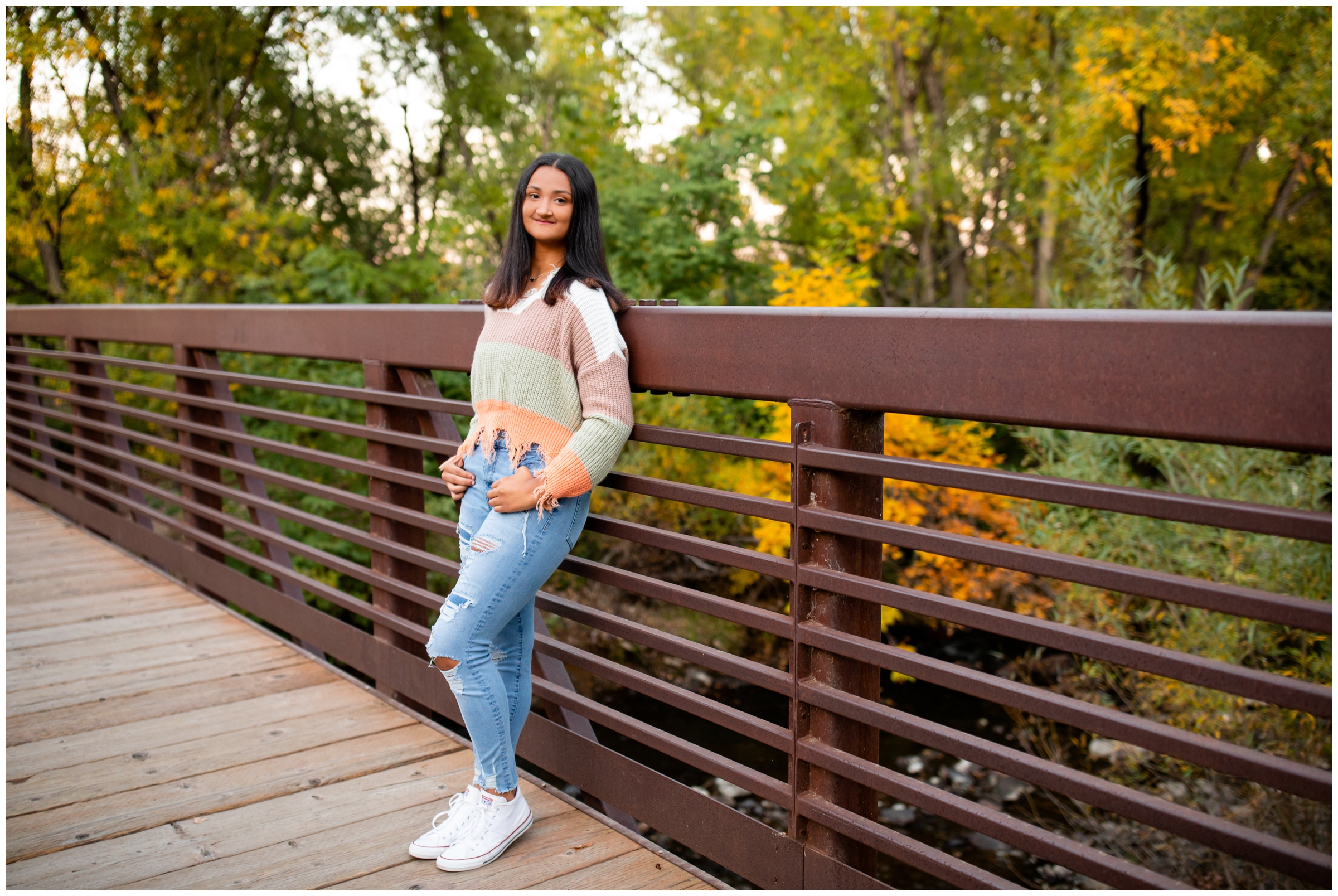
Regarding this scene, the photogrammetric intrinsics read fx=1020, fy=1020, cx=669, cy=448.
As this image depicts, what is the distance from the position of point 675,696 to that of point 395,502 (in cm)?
133

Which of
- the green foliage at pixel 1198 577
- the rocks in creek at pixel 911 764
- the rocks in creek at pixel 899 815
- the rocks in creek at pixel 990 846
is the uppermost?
the green foliage at pixel 1198 577

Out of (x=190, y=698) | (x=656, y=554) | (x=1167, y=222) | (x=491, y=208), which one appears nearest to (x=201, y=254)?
(x=491, y=208)

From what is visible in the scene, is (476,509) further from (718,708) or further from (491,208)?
(491,208)

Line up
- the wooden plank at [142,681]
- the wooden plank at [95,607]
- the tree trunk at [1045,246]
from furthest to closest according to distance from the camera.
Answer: the tree trunk at [1045,246] → the wooden plank at [95,607] → the wooden plank at [142,681]

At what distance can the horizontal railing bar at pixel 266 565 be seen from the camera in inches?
125

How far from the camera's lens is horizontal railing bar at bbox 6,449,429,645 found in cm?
316

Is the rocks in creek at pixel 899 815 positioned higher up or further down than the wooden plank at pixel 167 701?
further down

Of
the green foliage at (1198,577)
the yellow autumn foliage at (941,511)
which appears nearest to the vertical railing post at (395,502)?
the green foliage at (1198,577)

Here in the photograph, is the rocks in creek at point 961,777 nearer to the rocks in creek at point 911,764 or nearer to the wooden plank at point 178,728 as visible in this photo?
the rocks in creek at point 911,764

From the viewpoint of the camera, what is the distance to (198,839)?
2.39m

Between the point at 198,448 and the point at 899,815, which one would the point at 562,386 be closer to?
the point at 198,448

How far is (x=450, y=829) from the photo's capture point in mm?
2295

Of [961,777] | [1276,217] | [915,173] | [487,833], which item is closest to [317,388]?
[487,833]

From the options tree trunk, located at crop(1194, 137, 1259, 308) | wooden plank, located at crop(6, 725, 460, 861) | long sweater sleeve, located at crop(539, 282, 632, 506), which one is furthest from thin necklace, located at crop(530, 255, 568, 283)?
tree trunk, located at crop(1194, 137, 1259, 308)
